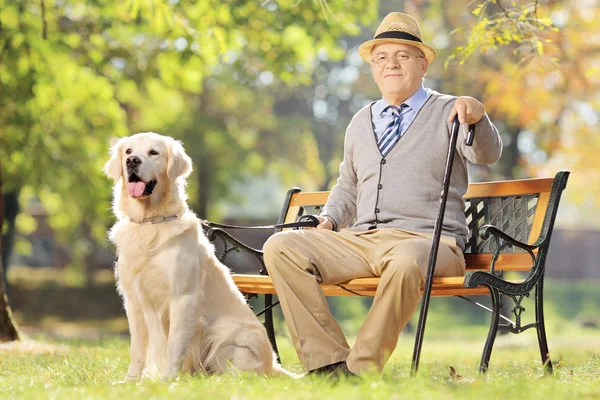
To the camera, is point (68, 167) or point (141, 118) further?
point (141, 118)

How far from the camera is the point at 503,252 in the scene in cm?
482

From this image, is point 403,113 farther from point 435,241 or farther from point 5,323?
point 5,323

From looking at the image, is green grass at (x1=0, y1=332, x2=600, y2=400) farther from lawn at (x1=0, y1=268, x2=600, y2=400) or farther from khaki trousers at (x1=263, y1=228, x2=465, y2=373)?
khaki trousers at (x1=263, y1=228, x2=465, y2=373)

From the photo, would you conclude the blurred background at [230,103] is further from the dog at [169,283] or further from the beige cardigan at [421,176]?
the dog at [169,283]

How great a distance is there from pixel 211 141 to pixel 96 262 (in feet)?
22.0

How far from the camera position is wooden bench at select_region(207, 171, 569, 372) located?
435 cm

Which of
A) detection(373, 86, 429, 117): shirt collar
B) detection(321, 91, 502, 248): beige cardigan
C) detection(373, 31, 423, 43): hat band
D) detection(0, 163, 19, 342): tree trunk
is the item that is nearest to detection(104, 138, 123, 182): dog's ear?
detection(321, 91, 502, 248): beige cardigan

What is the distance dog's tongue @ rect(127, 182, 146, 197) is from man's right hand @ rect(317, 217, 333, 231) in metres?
1.05

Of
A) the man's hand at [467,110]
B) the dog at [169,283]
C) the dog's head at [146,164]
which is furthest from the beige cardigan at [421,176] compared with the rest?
the dog's head at [146,164]

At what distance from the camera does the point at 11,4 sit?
25.9 ft

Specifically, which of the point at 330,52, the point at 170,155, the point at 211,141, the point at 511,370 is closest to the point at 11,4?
the point at 330,52

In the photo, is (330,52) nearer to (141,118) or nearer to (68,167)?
(68,167)

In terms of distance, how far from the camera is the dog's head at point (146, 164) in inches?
179

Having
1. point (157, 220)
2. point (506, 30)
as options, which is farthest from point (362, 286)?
point (506, 30)
